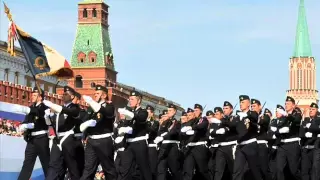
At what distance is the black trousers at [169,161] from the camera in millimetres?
23250

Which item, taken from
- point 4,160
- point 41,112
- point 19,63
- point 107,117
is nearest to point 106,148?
point 107,117

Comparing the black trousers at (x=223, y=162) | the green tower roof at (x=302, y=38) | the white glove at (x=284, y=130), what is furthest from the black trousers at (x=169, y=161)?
the green tower roof at (x=302, y=38)

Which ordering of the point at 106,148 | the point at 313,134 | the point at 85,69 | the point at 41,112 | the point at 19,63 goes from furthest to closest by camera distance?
the point at 85,69
the point at 19,63
the point at 313,134
the point at 41,112
the point at 106,148

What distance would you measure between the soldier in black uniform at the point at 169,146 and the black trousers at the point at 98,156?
4564mm

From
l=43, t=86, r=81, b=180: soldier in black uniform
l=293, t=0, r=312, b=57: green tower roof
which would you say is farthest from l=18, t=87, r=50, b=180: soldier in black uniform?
l=293, t=0, r=312, b=57: green tower roof

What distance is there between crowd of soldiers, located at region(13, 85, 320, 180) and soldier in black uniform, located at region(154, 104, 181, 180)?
2cm

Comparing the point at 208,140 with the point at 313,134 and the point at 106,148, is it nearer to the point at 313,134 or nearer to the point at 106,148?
the point at 313,134

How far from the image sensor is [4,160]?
21922mm

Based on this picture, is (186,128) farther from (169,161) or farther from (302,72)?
(302,72)

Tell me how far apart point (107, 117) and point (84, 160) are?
1070mm

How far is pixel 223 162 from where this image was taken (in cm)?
2142

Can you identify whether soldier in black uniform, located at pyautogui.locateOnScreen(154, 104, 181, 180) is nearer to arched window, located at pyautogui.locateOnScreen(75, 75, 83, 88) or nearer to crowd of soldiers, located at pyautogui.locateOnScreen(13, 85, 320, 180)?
crowd of soldiers, located at pyautogui.locateOnScreen(13, 85, 320, 180)

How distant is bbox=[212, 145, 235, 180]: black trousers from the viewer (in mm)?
21266

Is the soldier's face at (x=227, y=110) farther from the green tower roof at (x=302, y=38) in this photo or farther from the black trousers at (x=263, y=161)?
the green tower roof at (x=302, y=38)
